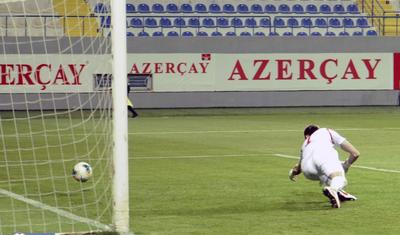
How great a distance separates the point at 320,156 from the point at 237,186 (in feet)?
8.47

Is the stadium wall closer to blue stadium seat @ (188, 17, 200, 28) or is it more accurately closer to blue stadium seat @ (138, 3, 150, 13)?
blue stadium seat @ (188, 17, 200, 28)

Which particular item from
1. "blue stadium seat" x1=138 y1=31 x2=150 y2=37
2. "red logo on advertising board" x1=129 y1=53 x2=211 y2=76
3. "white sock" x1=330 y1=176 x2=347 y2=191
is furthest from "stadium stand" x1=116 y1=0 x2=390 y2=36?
"white sock" x1=330 y1=176 x2=347 y2=191

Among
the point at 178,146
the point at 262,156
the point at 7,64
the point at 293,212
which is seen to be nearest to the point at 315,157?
the point at 293,212

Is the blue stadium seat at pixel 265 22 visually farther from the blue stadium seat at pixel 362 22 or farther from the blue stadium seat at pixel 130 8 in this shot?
the blue stadium seat at pixel 130 8

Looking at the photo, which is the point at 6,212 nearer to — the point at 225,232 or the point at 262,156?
the point at 225,232

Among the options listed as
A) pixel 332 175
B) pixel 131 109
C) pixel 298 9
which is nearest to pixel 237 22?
pixel 298 9

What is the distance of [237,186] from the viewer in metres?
14.3

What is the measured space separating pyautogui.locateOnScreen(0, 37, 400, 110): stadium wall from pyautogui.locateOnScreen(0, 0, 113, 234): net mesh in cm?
62

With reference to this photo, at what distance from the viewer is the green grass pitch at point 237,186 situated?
34.7 feet

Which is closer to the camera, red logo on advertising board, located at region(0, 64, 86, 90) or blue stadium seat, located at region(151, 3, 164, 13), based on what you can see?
red logo on advertising board, located at region(0, 64, 86, 90)

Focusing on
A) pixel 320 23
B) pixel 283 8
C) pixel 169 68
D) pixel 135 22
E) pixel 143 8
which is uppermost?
pixel 143 8

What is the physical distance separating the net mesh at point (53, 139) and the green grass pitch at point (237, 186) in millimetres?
93

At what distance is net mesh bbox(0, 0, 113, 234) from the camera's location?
11.2m

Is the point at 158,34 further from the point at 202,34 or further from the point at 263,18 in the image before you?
the point at 263,18
